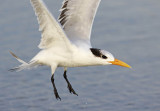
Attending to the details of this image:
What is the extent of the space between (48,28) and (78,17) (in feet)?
3.72

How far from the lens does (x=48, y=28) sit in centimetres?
988

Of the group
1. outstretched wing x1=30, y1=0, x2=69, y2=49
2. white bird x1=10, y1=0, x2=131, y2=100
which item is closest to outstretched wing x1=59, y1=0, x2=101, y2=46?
white bird x1=10, y1=0, x2=131, y2=100

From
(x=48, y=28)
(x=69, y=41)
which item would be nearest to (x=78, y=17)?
(x=69, y=41)

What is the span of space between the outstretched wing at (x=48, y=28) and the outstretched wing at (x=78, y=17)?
0.63 m

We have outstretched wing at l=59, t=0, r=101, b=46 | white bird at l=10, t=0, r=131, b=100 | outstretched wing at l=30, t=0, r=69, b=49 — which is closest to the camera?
outstretched wing at l=30, t=0, r=69, b=49

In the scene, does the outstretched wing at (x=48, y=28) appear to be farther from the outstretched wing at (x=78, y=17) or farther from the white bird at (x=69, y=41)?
the outstretched wing at (x=78, y=17)

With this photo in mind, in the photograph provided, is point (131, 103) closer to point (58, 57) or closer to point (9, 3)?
point (58, 57)

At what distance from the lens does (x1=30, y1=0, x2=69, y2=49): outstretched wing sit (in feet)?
30.7

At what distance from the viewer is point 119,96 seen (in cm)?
1138

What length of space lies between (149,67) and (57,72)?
1861mm

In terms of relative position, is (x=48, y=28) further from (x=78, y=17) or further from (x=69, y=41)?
(x=78, y=17)

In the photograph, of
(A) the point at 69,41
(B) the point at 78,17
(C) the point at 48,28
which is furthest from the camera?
(B) the point at 78,17

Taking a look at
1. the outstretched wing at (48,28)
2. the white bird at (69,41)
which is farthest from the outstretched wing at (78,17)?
the outstretched wing at (48,28)

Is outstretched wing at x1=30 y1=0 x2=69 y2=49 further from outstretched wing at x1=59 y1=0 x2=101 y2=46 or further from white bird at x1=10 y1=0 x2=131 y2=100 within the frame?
outstretched wing at x1=59 y1=0 x2=101 y2=46
